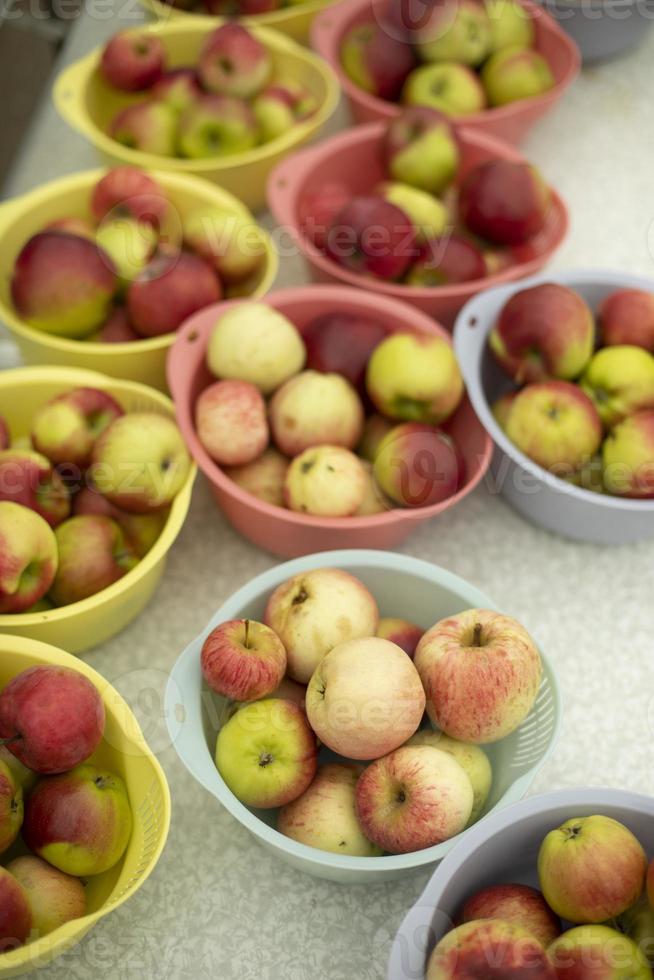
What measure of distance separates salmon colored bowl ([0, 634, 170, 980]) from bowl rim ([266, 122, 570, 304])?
56 centimetres

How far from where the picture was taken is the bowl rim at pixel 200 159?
1188mm

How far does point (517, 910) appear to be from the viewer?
0.63m

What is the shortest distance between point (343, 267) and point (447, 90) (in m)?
0.39

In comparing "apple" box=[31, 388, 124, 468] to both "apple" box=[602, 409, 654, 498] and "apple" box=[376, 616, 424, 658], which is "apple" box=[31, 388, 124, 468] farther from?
"apple" box=[602, 409, 654, 498]

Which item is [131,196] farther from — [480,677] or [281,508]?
[480,677]

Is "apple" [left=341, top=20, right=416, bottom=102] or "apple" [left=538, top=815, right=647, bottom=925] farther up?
"apple" [left=341, top=20, right=416, bottom=102]

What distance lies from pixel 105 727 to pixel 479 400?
496 mm

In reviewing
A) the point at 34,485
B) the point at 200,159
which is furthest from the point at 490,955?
A: the point at 200,159

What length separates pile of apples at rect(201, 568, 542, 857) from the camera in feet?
2.20

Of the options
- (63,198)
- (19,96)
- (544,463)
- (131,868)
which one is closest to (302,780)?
(131,868)

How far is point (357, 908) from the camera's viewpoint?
29.8 inches


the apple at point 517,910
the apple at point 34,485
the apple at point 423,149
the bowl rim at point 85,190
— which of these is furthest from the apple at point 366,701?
the apple at point 423,149

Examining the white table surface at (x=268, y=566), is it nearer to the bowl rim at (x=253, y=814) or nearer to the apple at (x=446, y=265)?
the bowl rim at (x=253, y=814)

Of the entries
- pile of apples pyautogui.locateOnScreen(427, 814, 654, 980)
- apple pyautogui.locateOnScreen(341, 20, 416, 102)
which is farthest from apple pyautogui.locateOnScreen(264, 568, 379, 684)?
apple pyautogui.locateOnScreen(341, 20, 416, 102)
